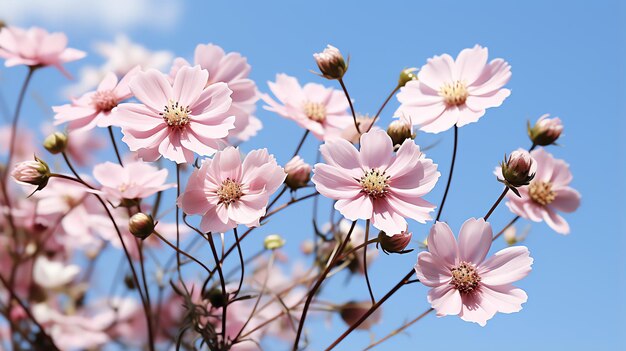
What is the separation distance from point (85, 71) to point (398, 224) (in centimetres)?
101

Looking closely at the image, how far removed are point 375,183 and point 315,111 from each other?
0.73ft

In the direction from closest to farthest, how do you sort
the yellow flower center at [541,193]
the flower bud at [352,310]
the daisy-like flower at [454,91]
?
the daisy-like flower at [454,91] < the yellow flower center at [541,193] < the flower bud at [352,310]

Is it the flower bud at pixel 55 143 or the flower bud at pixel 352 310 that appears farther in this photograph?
the flower bud at pixel 352 310

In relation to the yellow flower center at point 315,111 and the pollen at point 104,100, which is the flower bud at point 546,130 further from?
the pollen at point 104,100

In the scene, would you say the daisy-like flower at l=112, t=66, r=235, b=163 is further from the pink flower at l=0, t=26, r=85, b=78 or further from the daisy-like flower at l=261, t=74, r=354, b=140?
the pink flower at l=0, t=26, r=85, b=78

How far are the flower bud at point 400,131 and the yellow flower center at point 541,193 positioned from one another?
0.21m

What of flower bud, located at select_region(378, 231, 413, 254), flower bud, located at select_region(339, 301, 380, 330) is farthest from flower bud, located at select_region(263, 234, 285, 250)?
flower bud, located at select_region(378, 231, 413, 254)

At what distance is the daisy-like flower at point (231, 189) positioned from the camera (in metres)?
0.59

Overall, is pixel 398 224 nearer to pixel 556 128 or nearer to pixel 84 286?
pixel 556 128

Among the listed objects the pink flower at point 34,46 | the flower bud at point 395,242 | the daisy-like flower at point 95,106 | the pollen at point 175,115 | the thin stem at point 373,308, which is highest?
the pink flower at point 34,46

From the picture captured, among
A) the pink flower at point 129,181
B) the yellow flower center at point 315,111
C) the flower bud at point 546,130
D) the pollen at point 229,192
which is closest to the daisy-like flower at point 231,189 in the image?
the pollen at point 229,192

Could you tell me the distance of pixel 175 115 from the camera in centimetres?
64

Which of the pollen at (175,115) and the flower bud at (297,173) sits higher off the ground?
the pollen at (175,115)

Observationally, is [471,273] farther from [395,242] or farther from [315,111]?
[315,111]
